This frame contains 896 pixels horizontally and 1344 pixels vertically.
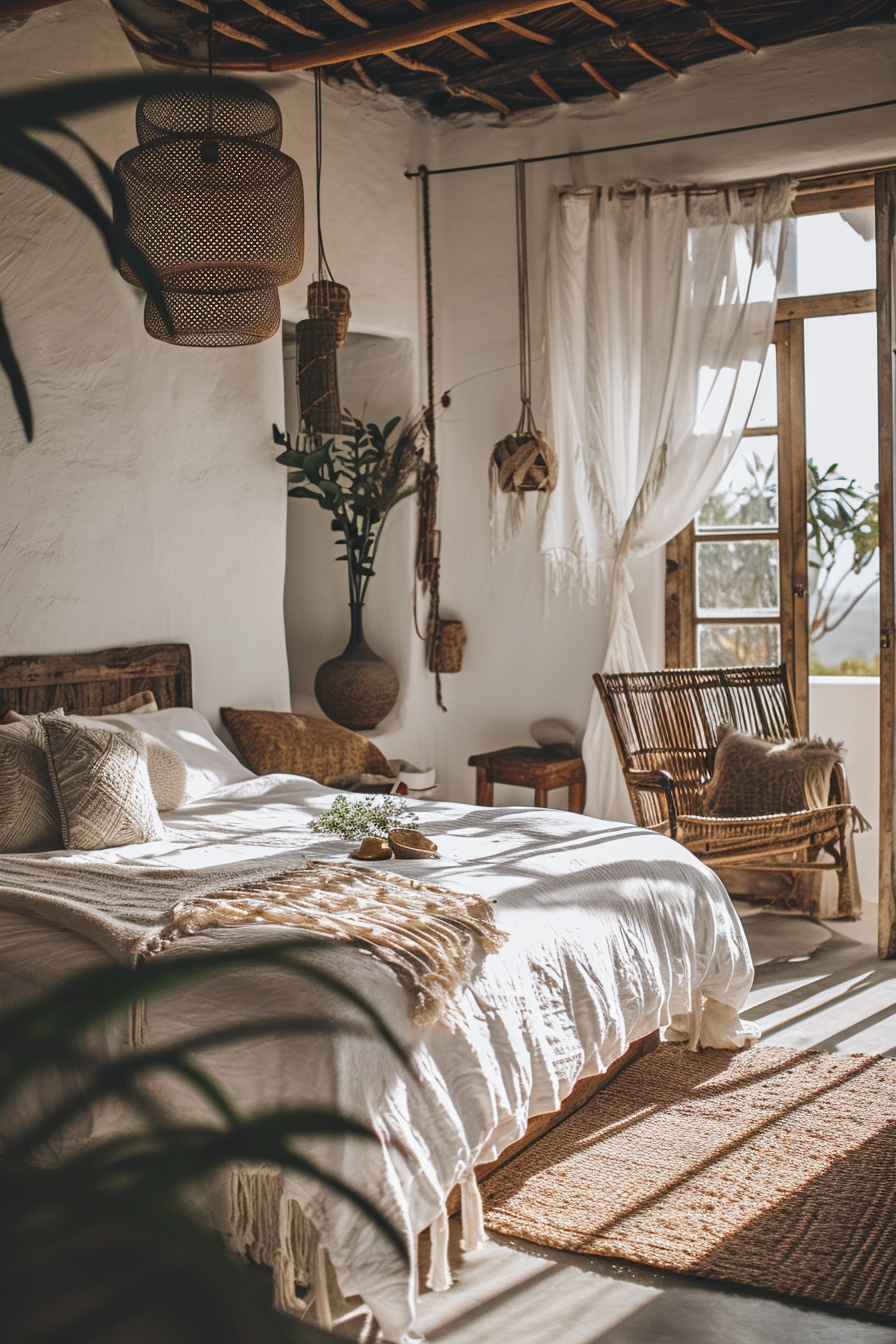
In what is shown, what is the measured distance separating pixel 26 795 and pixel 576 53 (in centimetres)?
376

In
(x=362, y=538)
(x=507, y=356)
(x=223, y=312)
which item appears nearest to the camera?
(x=223, y=312)

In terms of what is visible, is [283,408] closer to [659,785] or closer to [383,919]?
[659,785]

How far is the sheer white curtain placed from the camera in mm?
5086

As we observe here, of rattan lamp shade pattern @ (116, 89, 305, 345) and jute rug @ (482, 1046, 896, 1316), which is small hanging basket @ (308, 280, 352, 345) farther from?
jute rug @ (482, 1046, 896, 1316)

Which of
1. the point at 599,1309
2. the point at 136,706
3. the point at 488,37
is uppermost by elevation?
the point at 488,37

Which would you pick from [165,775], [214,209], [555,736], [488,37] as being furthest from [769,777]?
[488,37]

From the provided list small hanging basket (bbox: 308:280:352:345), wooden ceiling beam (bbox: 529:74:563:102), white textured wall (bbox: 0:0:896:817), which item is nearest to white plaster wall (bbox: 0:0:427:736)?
white textured wall (bbox: 0:0:896:817)

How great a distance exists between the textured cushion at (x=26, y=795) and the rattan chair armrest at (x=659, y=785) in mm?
2094

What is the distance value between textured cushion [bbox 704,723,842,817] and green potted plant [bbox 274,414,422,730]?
1588mm

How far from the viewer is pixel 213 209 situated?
3117 millimetres

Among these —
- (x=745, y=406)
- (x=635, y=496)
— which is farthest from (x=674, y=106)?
(x=635, y=496)

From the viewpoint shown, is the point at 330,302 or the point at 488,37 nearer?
the point at 330,302

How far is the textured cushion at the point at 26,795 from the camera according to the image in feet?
10.6

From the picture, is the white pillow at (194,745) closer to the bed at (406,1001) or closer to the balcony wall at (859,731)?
the bed at (406,1001)
